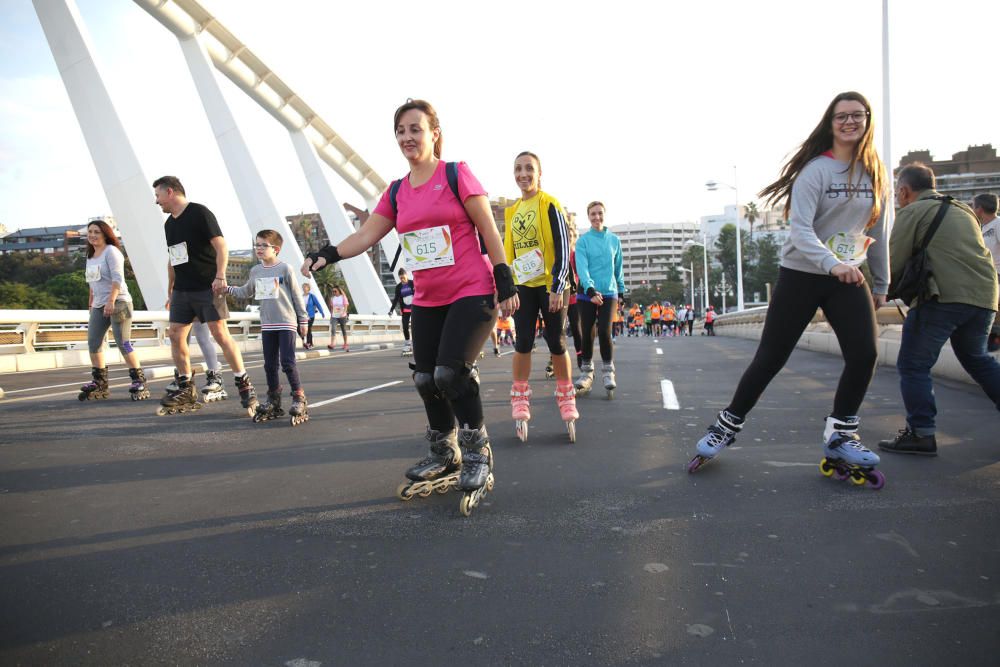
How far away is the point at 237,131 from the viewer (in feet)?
100

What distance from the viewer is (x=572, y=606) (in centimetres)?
216

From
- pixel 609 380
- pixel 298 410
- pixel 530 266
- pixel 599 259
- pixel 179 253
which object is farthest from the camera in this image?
pixel 599 259

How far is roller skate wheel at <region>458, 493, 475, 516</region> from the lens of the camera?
3.15 meters

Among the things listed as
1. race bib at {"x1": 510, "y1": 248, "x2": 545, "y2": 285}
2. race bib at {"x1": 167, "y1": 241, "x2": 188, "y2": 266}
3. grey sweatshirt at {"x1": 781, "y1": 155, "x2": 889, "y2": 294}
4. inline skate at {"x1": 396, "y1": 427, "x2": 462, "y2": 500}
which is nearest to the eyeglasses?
grey sweatshirt at {"x1": 781, "y1": 155, "x2": 889, "y2": 294}

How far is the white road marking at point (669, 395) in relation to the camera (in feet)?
21.2

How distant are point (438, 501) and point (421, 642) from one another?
1493 millimetres

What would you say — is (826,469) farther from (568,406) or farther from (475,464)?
(475,464)

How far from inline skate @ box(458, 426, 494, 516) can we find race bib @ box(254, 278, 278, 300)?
3.31 metres

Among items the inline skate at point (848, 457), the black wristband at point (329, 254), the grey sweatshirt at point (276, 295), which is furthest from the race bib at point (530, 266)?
the inline skate at point (848, 457)

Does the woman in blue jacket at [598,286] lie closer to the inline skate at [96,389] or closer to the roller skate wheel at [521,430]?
the roller skate wheel at [521,430]

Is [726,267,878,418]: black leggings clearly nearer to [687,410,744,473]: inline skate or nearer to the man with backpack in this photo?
[687,410,744,473]: inline skate

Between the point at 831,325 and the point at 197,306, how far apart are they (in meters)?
5.51

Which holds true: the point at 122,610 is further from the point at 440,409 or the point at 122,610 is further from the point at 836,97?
the point at 836,97

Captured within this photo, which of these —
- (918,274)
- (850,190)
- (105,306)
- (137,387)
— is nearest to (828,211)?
(850,190)
